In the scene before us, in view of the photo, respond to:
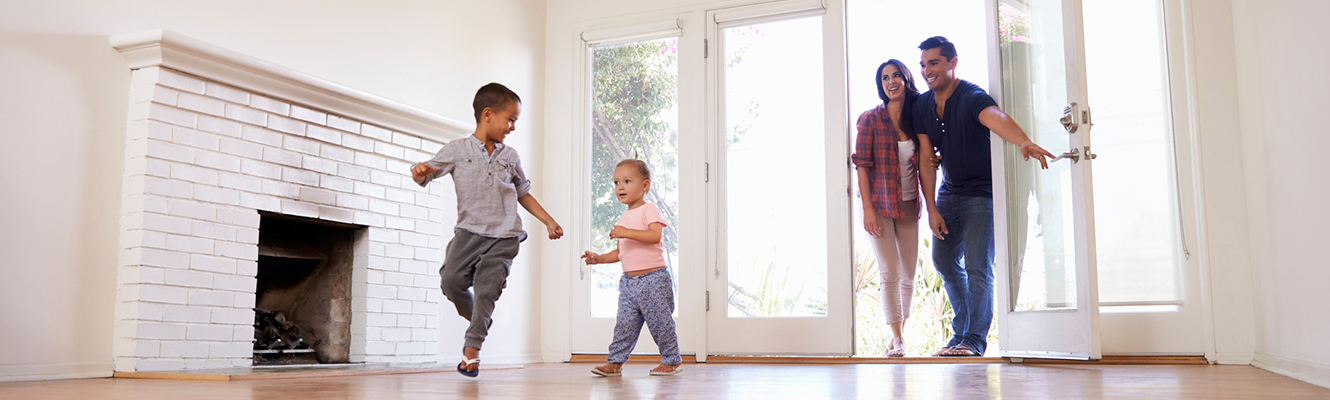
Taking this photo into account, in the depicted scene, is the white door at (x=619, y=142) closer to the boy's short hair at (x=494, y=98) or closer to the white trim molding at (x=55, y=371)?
the boy's short hair at (x=494, y=98)

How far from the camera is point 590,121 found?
15.4ft

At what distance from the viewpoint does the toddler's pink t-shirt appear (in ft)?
9.49

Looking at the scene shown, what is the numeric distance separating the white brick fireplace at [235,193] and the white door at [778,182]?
56.5 inches

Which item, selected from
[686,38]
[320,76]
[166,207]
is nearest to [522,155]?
[686,38]

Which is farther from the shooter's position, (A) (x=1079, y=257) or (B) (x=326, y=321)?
(B) (x=326, y=321)

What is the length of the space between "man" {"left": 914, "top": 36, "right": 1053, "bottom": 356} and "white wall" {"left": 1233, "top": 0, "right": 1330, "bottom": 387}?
921mm

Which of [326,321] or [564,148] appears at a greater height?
[564,148]

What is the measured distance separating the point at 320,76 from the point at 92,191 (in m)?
0.94

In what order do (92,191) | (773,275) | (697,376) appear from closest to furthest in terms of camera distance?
(92,191) < (697,376) < (773,275)

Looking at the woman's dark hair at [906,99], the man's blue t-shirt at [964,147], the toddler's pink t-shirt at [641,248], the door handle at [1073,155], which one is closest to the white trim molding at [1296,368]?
the door handle at [1073,155]

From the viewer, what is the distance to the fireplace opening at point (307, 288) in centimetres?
334

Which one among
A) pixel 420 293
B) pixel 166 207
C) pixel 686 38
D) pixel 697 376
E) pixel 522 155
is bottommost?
pixel 697 376

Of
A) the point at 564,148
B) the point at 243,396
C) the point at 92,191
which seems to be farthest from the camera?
the point at 564,148

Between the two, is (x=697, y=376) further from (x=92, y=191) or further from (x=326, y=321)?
(x=92, y=191)
